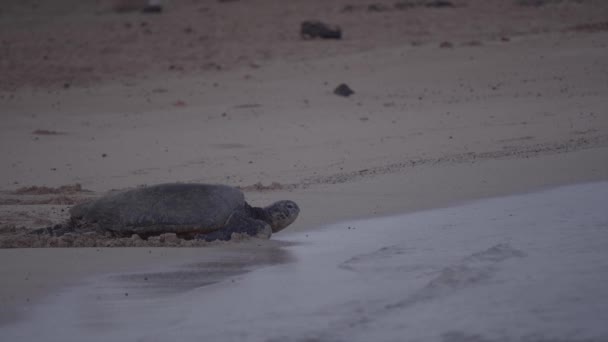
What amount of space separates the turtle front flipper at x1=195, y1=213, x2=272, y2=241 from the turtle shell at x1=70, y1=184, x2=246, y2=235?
0.05 m

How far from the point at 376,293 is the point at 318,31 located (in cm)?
1203

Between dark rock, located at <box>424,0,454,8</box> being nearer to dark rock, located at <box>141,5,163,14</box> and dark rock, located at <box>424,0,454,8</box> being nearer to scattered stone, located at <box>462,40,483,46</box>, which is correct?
scattered stone, located at <box>462,40,483,46</box>

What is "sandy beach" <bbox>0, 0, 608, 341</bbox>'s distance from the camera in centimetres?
527

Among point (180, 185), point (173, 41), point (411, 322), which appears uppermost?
point (173, 41)

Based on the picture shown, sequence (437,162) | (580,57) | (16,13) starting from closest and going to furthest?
(437,162) < (580,57) < (16,13)

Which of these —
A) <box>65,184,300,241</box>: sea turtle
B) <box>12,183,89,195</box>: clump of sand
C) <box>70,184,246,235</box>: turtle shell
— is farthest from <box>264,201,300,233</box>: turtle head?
<box>12,183,89,195</box>: clump of sand

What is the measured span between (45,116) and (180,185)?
6340mm

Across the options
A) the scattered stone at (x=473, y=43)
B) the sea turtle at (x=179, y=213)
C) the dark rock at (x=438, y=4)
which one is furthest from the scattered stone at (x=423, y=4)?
the sea turtle at (x=179, y=213)

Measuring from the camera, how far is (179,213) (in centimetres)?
587

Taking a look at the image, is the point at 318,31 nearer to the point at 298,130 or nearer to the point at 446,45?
the point at 446,45

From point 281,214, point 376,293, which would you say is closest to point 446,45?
point 281,214

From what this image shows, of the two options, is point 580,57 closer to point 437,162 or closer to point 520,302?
point 437,162

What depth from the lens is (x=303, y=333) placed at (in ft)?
14.2

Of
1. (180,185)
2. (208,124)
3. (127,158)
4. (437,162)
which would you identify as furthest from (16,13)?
(180,185)
